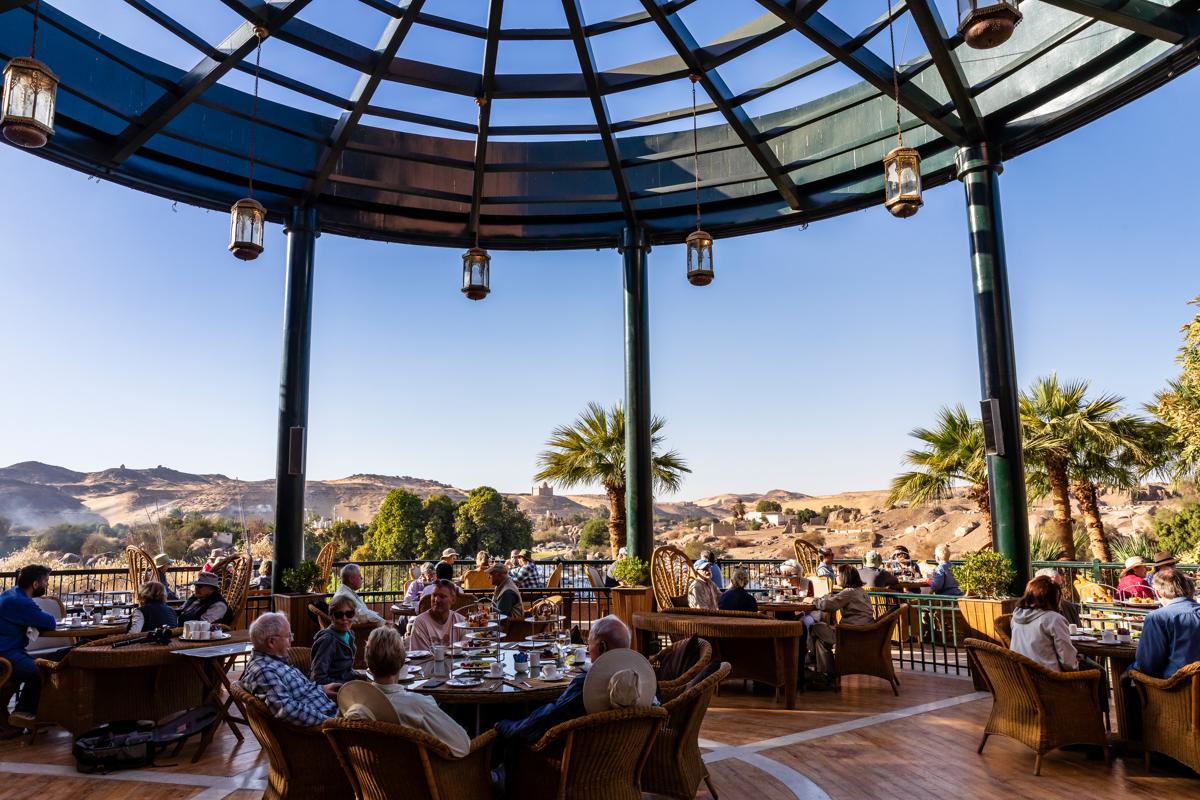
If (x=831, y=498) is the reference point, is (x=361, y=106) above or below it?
above

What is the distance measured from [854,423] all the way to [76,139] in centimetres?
3081

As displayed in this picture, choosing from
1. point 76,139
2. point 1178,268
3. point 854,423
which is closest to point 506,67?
point 76,139

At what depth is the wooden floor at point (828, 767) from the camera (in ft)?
15.3

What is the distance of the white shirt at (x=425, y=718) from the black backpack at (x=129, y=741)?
9.59ft

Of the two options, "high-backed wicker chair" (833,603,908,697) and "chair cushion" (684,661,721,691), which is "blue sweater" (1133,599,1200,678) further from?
"chair cushion" (684,661,721,691)

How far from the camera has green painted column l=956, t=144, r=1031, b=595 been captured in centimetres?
795

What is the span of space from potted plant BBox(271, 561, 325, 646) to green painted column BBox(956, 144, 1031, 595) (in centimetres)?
757

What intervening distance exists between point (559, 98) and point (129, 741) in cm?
743

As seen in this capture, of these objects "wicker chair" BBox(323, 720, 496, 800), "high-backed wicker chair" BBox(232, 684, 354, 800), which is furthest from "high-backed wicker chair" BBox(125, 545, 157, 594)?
"wicker chair" BBox(323, 720, 496, 800)

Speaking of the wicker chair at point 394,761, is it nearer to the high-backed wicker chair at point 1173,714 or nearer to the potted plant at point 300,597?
the high-backed wicker chair at point 1173,714

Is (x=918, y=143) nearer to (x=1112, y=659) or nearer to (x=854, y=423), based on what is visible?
(x=1112, y=659)

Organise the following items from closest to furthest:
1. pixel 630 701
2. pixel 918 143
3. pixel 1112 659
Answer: pixel 630 701, pixel 1112 659, pixel 918 143

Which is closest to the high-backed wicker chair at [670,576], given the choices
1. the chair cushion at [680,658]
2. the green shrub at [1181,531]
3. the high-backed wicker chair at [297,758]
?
the chair cushion at [680,658]

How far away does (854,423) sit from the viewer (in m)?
34.1
